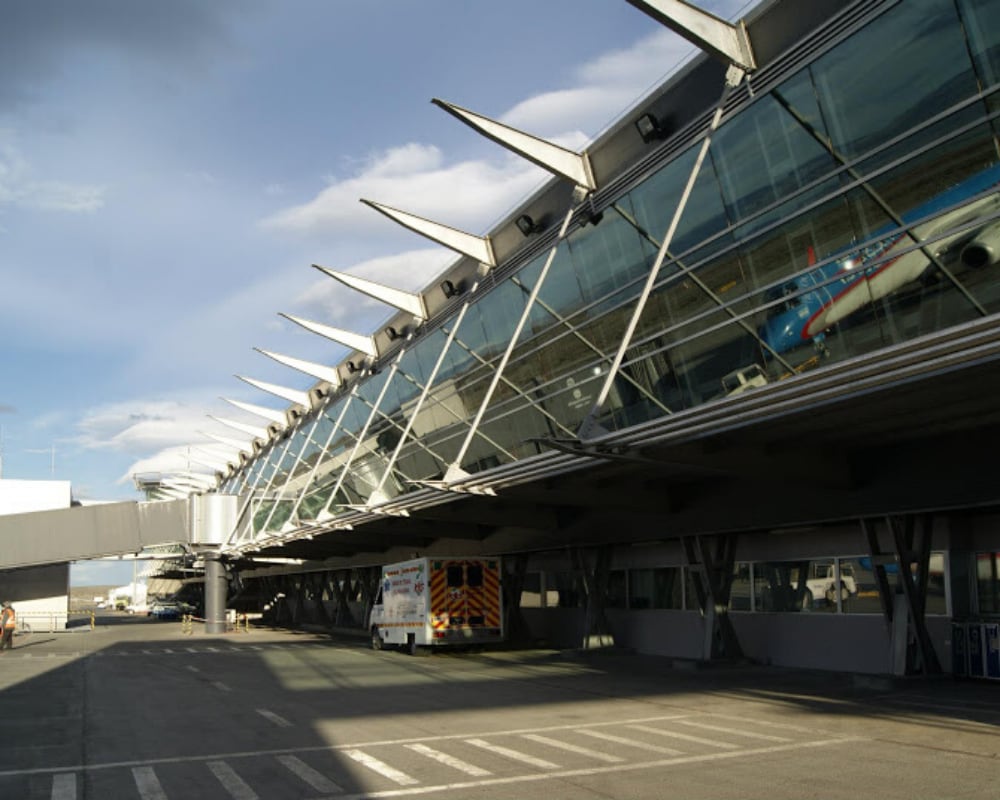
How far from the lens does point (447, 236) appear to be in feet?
81.9

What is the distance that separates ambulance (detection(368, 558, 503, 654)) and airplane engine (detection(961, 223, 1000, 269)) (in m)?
17.5

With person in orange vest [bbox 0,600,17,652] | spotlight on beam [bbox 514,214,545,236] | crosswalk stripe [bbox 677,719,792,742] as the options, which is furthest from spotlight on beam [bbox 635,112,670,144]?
person in orange vest [bbox 0,600,17,652]

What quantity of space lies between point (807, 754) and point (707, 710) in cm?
425

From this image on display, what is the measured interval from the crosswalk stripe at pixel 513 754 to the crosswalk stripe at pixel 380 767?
Result: 1.45m

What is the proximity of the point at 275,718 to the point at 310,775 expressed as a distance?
4.95 m

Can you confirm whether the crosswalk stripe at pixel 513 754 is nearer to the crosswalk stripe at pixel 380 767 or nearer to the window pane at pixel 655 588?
the crosswalk stripe at pixel 380 767

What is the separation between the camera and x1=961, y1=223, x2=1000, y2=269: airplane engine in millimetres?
13250

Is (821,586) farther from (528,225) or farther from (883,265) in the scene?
(528,225)

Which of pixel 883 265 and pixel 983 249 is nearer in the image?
pixel 983 249

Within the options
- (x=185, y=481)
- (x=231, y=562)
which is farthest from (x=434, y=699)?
(x=185, y=481)

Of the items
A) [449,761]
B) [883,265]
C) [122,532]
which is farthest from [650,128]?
[122,532]

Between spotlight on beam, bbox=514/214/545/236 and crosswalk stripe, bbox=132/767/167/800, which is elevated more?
spotlight on beam, bbox=514/214/545/236

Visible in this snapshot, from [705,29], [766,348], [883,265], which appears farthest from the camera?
[766,348]

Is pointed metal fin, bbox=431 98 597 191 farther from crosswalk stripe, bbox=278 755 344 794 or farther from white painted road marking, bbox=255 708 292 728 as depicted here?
crosswalk stripe, bbox=278 755 344 794
